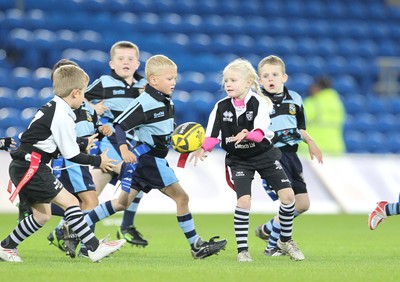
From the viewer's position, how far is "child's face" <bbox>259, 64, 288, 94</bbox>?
8.92 metres

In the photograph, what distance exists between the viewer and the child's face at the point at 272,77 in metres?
8.92

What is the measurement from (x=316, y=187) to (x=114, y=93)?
19.8ft

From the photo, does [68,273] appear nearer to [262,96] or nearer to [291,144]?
[262,96]

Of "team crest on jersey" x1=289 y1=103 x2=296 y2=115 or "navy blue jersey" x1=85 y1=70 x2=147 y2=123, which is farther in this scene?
"navy blue jersey" x1=85 y1=70 x2=147 y2=123

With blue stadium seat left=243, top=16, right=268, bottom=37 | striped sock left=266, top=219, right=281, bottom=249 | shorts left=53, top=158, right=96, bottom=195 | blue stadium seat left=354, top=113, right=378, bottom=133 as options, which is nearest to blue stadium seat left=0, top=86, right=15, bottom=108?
blue stadium seat left=243, top=16, right=268, bottom=37

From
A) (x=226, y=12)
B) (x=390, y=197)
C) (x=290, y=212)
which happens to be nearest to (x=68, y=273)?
(x=290, y=212)

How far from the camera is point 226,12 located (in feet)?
70.6

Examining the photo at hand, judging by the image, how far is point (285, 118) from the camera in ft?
29.7

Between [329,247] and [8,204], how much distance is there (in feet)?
19.6

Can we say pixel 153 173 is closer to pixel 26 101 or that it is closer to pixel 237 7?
pixel 26 101

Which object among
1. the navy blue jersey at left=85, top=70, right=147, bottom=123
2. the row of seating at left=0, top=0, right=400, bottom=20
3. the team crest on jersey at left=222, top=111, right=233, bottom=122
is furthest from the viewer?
the row of seating at left=0, top=0, right=400, bottom=20

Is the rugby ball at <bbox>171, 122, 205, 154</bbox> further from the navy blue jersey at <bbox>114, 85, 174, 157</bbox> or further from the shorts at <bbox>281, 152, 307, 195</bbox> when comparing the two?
the shorts at <bbox>281, 152, 307, 195</bbox>

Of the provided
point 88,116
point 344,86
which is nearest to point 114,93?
point 88,116

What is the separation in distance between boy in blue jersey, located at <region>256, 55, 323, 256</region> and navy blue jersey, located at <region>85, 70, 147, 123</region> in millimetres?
1482
